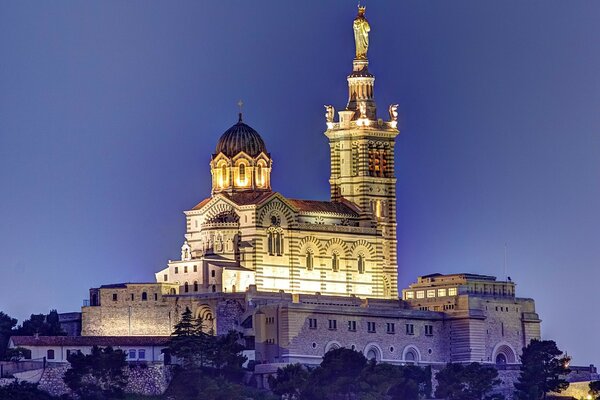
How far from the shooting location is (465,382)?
522 feet

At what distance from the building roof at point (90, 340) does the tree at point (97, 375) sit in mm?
2940

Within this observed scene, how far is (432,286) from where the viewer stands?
559ft

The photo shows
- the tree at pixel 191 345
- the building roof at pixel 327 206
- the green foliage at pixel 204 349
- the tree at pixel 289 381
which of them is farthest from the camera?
the building roof at pixel 327 206

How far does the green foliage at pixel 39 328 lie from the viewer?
6216 inches

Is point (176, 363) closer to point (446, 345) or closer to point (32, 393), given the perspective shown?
point (32, 393)

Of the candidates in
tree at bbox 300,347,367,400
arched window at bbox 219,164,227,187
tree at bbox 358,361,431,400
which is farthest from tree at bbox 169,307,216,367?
arched window at bbox 219,164,227,187

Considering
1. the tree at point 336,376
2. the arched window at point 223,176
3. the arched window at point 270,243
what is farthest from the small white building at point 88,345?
the arched window at point 223,176

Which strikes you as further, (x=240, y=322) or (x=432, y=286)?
(x=432, y=286)

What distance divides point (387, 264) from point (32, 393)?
37097mm

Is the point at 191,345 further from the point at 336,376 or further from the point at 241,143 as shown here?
the point at 241,143

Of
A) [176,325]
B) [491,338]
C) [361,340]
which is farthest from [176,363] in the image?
[491,338]

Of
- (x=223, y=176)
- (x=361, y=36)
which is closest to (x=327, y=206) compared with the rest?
(x=223, y=176)

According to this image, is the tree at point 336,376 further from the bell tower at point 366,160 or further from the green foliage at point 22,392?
the bell tower at point 366,160

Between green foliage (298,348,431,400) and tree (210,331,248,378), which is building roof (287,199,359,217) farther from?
tree (210,331,248,378)
